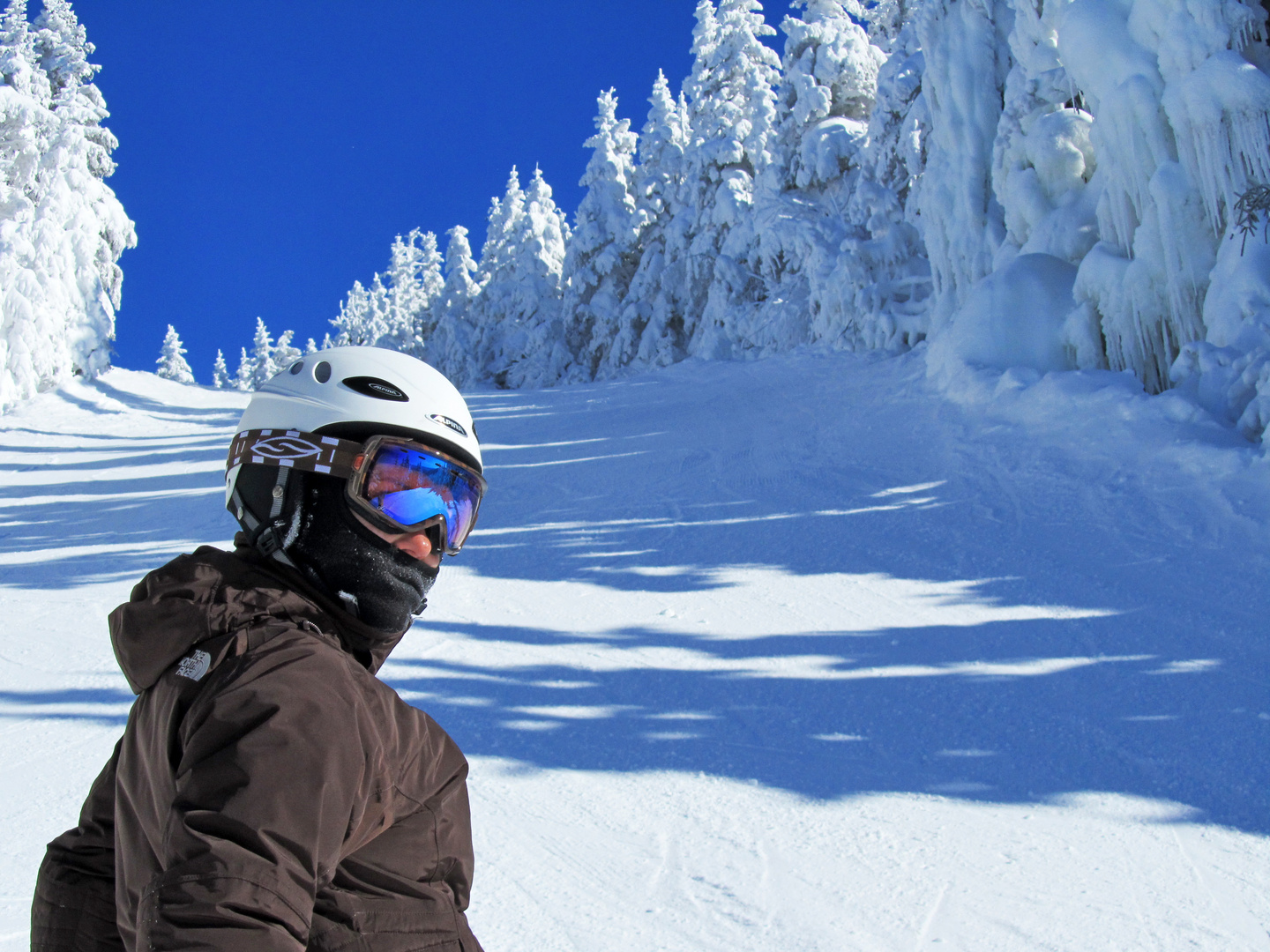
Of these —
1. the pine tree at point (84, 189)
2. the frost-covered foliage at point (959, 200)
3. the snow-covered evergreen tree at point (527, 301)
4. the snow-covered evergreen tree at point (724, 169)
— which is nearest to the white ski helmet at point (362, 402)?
the frost-covered foliage at point (959, 200)

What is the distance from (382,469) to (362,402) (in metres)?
0.14

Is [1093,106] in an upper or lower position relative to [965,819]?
upper

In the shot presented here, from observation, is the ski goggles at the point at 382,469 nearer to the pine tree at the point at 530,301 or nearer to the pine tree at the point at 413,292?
the pine tree at the point at 530,301

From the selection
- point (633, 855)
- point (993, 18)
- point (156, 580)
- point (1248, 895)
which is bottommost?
point (1248, 895)

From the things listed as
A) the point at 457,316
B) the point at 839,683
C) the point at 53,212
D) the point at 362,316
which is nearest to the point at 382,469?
the point at 839,683

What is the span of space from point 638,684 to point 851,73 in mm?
30089

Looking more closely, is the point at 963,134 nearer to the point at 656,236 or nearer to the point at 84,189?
the point at 84,189

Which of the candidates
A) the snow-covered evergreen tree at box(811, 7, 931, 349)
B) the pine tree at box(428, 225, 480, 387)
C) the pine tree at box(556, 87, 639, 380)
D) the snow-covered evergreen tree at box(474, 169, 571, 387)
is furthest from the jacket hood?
the pine tree at box(428, 225, 480, 387)

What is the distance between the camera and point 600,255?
135ft

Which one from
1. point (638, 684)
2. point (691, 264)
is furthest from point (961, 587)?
point (691, 264)

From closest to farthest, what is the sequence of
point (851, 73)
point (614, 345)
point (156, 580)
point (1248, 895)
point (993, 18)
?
point (156, 580) → point (1248, 895) → point (993, 18) → point (851, 73) → point (614, 345)

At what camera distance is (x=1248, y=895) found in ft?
9.00

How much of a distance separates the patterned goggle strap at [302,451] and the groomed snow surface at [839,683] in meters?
0.59

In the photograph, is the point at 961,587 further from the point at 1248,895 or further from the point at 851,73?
the point at 851,73
